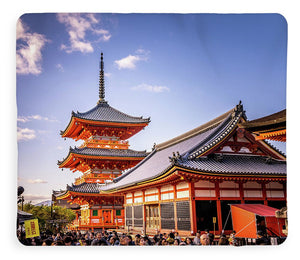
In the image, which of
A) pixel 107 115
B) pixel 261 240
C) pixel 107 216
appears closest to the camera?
pixel 261 240

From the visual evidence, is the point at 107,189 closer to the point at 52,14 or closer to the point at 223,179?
the point at 223,179

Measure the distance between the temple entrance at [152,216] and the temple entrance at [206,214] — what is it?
9.13 feet

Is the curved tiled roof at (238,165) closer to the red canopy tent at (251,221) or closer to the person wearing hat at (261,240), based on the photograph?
the red canopy tent at (251,221)

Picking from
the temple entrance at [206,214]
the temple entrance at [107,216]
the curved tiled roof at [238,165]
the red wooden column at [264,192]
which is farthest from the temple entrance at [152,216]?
the temple entrance at [107,216]

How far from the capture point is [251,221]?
915 cm

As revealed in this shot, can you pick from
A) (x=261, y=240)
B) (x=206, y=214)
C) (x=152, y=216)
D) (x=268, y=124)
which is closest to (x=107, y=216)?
(x=152, y=216)

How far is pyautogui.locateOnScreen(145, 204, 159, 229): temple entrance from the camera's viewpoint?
1301 centimetres

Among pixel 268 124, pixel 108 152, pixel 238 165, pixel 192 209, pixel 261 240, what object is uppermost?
pixel 108 152

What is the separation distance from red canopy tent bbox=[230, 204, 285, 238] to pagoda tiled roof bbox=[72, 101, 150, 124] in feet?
35.2

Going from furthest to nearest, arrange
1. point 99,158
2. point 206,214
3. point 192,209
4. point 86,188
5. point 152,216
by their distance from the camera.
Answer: point 99,158 → point 86,188 → point 152,216 → point 206,214 → point 192,209

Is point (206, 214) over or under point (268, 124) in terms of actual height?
under

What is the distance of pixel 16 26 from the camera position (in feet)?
30.0

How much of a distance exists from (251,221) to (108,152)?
37.0ft

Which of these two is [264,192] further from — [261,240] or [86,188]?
[86,188]
